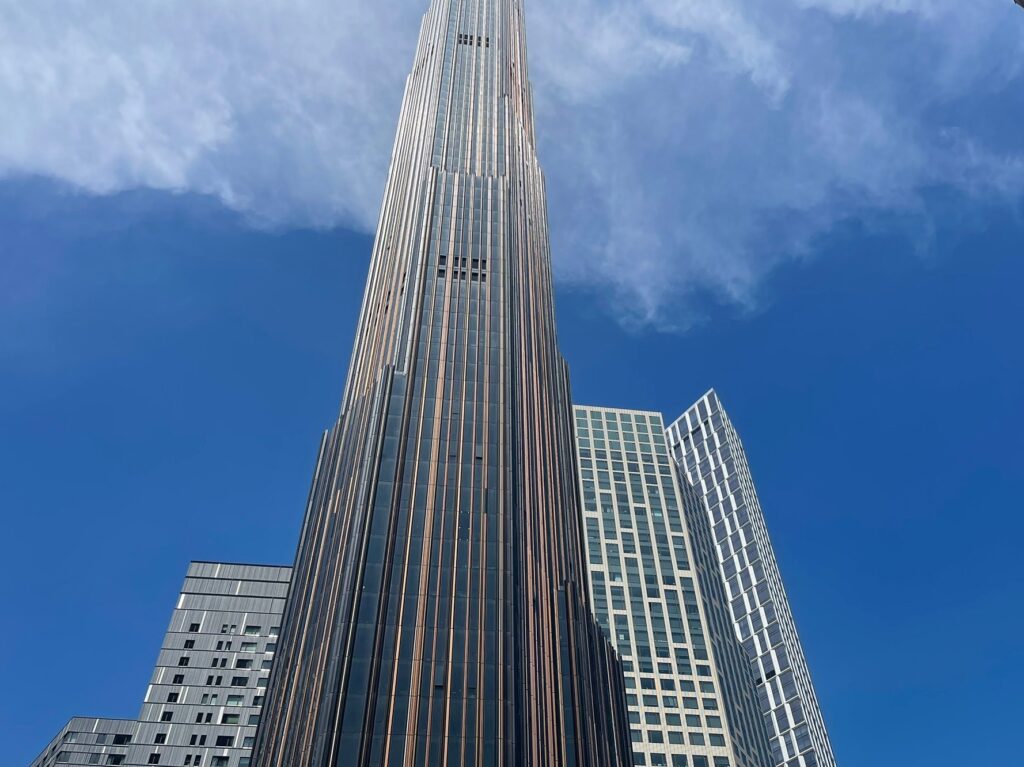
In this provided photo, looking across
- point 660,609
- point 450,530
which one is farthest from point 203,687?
point 660,609

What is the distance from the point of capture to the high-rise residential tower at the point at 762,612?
150m

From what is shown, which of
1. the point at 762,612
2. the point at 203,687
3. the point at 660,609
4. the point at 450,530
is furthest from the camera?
the point at 762,612

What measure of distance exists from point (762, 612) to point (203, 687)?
10450cm

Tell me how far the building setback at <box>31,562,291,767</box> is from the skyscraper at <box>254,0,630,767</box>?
35.9 m

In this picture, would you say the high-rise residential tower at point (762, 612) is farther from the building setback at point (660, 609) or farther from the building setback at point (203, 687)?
the building setback at point (203, 687)

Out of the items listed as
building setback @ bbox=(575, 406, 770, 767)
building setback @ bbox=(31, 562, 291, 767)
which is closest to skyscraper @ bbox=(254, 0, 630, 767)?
building setback @ bbox=(31, 562, 291, 767)

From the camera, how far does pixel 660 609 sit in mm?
142875

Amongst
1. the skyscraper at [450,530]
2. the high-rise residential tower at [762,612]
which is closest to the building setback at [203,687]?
the skyscraper at [450,530]

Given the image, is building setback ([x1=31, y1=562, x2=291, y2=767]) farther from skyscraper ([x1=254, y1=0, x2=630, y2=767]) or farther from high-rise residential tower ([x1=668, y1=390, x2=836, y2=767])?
high-rise residential tower ([x1=668, y1=390, x2=836, y2=767])

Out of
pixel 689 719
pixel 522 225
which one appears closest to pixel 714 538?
pixel 689 719

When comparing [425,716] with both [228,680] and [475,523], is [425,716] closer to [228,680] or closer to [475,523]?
[475,523]

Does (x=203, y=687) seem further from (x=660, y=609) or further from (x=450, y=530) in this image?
(x=660, y=609)

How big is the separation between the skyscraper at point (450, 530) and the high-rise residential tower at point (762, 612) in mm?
83193

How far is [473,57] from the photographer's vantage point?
450 ft
